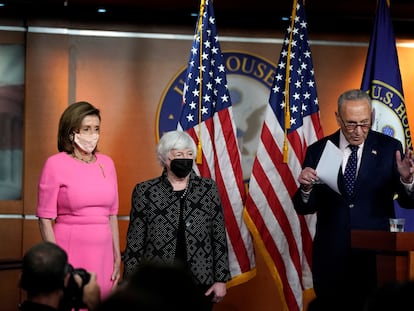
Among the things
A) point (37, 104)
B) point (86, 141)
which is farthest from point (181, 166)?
point (37, 104)

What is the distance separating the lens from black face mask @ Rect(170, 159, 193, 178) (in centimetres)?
491

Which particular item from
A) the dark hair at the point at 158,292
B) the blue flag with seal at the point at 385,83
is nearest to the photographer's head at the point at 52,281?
the dark hair at the point at 158,292

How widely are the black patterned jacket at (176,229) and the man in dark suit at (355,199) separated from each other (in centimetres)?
53

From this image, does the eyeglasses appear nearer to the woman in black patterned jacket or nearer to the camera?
the woman in black patterned jacket

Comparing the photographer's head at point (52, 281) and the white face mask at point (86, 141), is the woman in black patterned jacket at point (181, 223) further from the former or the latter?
the photographer's head at point (52, 281)

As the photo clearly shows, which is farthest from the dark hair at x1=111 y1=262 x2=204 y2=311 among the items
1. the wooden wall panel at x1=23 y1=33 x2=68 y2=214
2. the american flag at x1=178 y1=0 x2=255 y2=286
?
the wooden wall panel at x1=23 y1=33 x2=68 y2=214

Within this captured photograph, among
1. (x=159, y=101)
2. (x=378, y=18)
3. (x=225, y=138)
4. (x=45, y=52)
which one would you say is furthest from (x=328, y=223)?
(x=45, y=52)

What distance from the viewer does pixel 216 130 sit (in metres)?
6.13

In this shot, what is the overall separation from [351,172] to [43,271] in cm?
238

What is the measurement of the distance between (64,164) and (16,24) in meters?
2.32

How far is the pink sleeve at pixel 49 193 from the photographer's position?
Result: 504 cm

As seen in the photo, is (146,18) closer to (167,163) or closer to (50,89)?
(50,89)

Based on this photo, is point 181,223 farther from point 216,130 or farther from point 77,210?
point 216,130

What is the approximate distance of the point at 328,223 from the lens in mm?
5004
